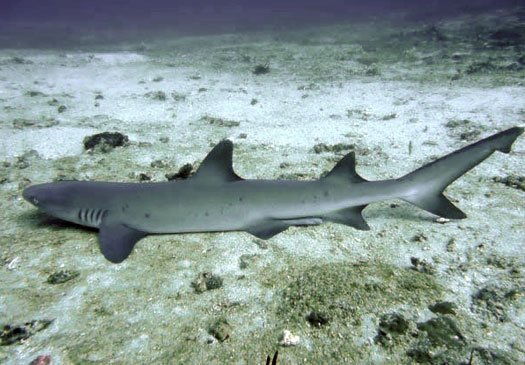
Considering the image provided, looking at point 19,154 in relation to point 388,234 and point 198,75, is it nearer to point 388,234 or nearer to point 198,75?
point 388,234

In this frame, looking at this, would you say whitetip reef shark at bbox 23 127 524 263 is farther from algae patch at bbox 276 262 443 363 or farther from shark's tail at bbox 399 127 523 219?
algae patch at bbox 276 262 443 363

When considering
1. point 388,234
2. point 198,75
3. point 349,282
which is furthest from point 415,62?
point 349,282

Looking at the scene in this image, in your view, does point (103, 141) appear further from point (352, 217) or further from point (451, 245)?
point (451, 245)

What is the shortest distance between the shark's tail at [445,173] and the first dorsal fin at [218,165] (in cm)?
160

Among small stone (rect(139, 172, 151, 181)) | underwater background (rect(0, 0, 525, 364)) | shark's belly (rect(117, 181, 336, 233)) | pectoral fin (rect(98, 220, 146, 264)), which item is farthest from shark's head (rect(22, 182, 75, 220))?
small stone (rect(139, 172, 151, 181))

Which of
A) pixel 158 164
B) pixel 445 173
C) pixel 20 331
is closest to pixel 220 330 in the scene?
pixel 20 331

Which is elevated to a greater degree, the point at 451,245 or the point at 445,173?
the point at 445,173

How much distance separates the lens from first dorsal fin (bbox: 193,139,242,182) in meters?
3.05

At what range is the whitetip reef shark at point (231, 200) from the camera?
3.08 m

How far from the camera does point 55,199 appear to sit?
10.6 ft

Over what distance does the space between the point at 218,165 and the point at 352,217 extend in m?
1.36

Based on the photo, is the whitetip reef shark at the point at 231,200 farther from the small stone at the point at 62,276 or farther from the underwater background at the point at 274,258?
the small stone at the point at 62,276

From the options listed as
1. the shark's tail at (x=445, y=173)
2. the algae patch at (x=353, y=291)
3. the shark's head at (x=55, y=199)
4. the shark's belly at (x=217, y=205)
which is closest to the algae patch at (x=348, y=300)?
the algae patch at (x=353, y=291)

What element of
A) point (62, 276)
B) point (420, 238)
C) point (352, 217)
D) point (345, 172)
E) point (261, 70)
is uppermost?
point (261, 70)
